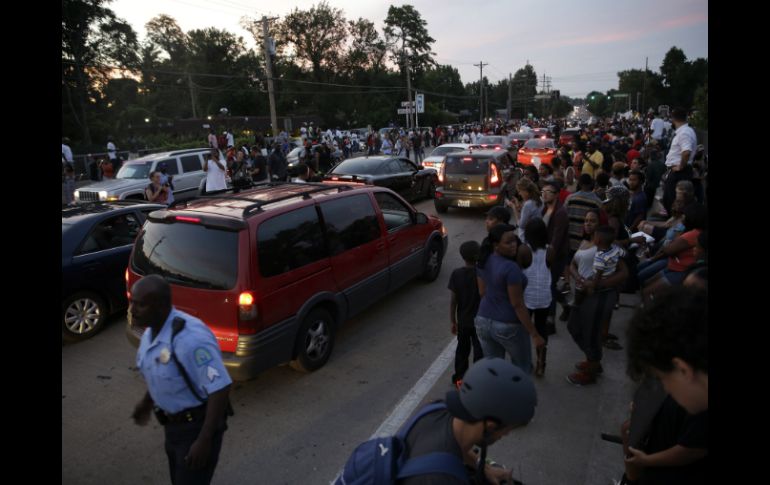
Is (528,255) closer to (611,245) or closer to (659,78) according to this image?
(611,245)

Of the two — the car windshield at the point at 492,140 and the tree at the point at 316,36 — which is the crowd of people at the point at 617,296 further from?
the tree at the point at 316,36

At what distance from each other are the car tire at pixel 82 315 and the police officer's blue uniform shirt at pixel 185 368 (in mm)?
4009

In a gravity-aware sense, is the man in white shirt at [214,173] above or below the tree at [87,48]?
below

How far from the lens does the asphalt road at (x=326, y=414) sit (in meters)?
3.56

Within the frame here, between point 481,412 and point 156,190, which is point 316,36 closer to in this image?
point 156,190

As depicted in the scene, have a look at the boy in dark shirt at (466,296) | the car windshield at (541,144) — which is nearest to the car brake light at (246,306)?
the boy in dark shirt at (466,296)

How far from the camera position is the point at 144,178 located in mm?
13258

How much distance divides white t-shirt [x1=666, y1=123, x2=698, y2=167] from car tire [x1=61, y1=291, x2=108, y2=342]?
8.92m

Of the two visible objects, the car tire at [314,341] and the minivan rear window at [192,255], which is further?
the car tire at [314,341]

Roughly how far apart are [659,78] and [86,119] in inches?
2800

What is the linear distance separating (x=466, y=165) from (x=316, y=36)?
57.3 m

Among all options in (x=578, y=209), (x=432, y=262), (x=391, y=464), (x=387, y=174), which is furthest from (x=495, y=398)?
(x=387, y=174)

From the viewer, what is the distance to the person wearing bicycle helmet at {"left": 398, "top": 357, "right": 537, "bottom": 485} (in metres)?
1.64
